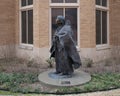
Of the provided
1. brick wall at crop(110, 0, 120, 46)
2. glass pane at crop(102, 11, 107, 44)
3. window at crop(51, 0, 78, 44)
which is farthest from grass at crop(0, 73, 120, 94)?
brick wall at crop(110, 0, 120, 46)

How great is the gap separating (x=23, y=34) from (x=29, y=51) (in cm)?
139

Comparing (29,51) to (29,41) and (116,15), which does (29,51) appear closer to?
(29,41)

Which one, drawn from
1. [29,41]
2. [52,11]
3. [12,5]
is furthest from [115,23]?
[12,5]

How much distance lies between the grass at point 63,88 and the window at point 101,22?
16.5 feet

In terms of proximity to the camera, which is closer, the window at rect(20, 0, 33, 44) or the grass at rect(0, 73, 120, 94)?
the grass at rect(0, 73, 120, 94)

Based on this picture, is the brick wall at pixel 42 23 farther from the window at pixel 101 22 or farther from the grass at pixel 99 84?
the grass at pixel 99 84

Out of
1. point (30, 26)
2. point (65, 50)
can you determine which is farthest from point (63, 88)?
point (30, 26)

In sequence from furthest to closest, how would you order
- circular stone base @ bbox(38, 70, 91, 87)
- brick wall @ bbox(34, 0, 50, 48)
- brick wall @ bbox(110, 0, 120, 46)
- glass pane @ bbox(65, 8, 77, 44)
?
brick wall @ bbox(110, 0, 120, 46), glass pane @ bbox(65, 8, 77, 44), brick wall @ bbox(34, 0, 50, 48), circular stone base @ bbox(38, 70, 91, 87)

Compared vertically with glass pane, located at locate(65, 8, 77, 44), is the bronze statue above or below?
below

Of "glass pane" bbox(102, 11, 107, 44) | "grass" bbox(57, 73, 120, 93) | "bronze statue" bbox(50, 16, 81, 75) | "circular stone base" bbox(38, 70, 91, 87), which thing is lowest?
"grass" bbox(57, 73, 120, 93)

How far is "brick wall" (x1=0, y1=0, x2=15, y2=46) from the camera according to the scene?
50.7ft

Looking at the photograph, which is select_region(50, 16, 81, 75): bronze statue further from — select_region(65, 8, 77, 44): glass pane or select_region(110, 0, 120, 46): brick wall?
select_region(110, 0, 120, 46): brick wall

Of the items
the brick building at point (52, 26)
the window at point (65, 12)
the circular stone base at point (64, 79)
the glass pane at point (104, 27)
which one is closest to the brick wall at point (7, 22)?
the brick building at point (52, 26)

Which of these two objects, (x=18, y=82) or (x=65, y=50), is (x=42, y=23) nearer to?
(x=65, y=50)
